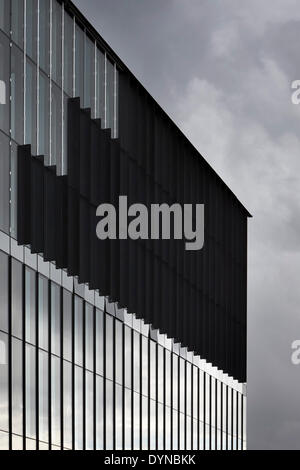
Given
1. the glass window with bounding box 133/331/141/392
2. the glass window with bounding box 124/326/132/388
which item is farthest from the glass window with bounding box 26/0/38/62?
the glass window with bounding box 133/331/141/392

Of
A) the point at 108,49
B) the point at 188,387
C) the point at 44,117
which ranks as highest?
the point at 108,49

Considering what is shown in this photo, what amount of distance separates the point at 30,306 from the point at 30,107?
7.20 m

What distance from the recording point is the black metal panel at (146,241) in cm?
4675

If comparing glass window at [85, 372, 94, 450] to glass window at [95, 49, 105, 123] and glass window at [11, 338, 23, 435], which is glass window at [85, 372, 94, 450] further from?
glass window at [95, 49, 105, 123]

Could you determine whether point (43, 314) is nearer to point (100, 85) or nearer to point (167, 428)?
point (100, 85)

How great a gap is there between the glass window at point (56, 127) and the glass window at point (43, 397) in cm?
743

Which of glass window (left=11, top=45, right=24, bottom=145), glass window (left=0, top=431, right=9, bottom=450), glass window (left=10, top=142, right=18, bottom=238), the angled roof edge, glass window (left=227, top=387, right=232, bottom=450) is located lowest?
glass window (left=0, top=431, right=9, bottom=450)

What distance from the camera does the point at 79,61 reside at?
50250 millimetres

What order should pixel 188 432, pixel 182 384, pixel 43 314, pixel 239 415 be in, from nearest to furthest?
1. pixel 43 314
2. pixel 182 384
3. pixel 188 432
4. pixel 239 415

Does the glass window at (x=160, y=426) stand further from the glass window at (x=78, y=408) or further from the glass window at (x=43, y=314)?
the glass window at (x=43, y=314)

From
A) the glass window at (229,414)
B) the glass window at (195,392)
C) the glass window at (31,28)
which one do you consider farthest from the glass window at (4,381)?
the glass window at (229,414)

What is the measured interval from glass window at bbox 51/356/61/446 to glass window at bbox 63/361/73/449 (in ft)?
2.36

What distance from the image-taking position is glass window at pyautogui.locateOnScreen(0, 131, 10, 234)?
136 feet

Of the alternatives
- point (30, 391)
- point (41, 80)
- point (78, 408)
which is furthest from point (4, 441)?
point (41, 80)
